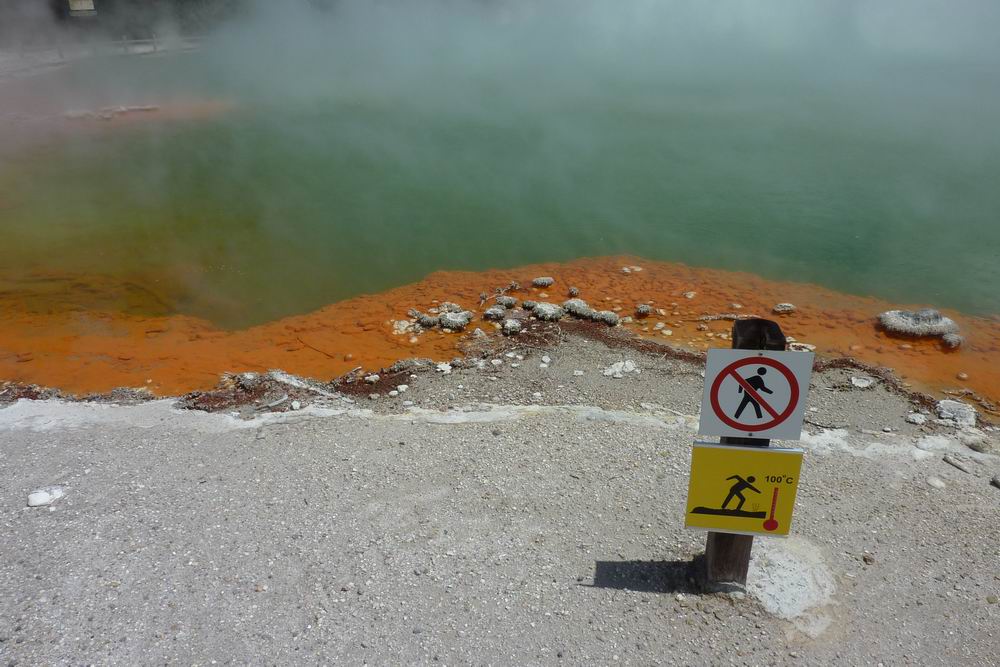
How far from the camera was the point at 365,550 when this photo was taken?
11.6ft

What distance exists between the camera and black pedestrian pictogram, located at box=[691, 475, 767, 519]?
2.99 m

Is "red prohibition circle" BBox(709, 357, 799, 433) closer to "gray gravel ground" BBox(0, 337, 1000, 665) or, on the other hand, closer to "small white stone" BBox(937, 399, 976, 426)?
"gray gravel ground" BBox(0, 337, 1000, 665)

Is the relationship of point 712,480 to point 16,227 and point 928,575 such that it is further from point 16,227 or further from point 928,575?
point 16,227

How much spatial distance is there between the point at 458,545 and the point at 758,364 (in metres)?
1.83

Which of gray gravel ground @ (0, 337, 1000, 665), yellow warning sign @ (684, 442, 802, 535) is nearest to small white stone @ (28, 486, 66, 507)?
gray gravel ground @ (0, 337, 1000, 665)

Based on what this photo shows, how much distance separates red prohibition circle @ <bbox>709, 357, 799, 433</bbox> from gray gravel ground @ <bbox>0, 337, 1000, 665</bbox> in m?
0.97

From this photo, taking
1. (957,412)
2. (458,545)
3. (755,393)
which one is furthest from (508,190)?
(755,393)

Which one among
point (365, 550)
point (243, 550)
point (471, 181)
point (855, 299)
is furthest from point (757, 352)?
point (471, 181)

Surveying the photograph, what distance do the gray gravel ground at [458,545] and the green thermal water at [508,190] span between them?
3.71 m

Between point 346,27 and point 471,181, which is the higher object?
point 346,27

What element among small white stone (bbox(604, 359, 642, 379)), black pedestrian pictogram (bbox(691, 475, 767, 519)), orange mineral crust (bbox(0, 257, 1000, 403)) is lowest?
orange mineral crust (bbox(0, 257, 1000, 403))

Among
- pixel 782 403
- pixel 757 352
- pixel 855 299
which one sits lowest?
pixel 855 299

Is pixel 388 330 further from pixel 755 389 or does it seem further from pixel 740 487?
pixel 755 389

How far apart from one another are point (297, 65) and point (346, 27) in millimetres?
8080
